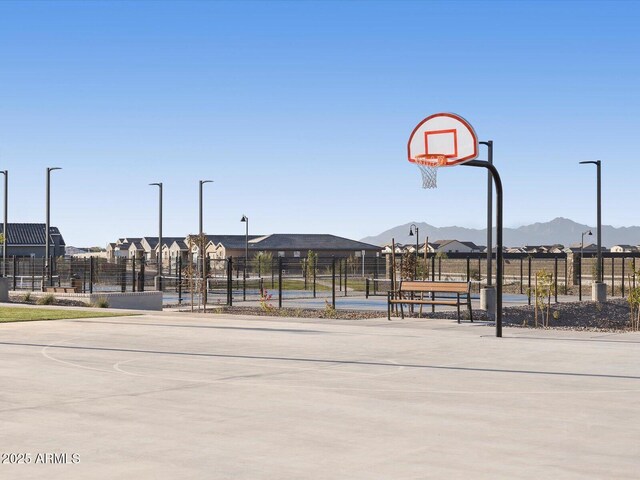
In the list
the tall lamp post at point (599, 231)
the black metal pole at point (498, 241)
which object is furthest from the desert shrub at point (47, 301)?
the tall lamp post at point (599, 231)

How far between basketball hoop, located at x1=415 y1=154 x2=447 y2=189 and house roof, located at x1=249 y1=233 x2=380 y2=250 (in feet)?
347

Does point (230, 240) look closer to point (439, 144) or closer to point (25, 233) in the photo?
point (25, 233)

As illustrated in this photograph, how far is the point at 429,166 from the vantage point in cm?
2041

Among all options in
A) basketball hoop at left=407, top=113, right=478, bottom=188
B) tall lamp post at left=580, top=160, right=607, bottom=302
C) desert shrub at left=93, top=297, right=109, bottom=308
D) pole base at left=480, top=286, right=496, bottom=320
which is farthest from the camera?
tall lamp post at left=580, top=160, right=607, bottom=302

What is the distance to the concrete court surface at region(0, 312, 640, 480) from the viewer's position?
7395mm

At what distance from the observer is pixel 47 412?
32.3ft

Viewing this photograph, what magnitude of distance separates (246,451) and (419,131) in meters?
13.6

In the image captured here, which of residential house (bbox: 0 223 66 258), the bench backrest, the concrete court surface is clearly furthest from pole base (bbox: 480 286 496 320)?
residential house (bbox: 0 223 66 258)

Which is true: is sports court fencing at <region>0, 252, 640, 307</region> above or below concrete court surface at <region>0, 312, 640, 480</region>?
above

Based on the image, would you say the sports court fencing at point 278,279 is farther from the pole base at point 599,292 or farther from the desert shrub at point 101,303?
the desert shrub at point 101,303

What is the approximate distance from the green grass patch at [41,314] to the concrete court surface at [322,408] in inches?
258

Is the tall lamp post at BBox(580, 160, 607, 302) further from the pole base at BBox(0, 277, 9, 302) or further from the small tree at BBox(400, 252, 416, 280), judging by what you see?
the pole base at BBox(0, 277, 9, 302)

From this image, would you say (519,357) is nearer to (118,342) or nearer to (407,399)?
(407,399)

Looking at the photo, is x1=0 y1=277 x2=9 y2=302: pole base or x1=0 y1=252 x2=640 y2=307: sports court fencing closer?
x1=0 y1=277 x2=9 y2=302: pole base
